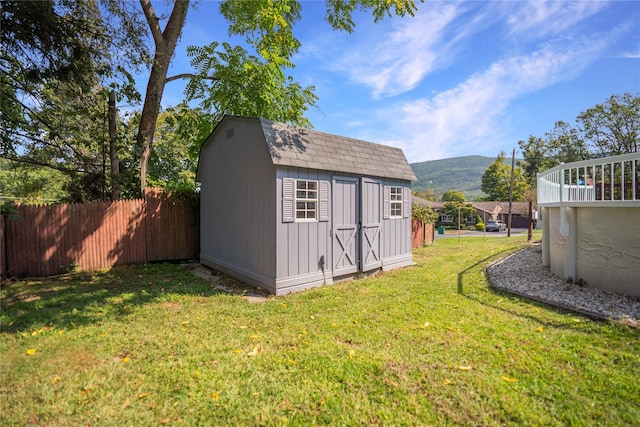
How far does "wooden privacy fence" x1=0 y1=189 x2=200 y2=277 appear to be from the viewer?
684 centimetres

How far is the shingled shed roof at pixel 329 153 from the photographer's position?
5973 mm

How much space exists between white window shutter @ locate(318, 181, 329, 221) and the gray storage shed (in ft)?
0.07

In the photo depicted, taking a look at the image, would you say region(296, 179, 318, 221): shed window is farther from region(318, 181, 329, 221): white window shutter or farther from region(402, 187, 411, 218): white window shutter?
region(402, 187, 411, 218): white window shutter

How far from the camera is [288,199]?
588cm

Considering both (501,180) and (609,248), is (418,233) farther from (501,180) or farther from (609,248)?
(501,180)

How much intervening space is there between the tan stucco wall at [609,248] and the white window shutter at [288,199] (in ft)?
18.1

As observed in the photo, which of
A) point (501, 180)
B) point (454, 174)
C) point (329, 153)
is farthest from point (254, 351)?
point (454, 174)

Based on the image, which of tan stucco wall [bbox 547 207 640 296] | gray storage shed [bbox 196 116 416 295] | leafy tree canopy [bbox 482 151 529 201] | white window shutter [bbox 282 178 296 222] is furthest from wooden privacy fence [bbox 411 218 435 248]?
leafy tree canopy [bbox 482 151 529 201]

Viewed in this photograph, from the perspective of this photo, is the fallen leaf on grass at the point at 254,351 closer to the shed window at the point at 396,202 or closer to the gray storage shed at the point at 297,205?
the gray storage shed at the point at 297,205

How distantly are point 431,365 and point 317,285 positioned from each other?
11.7 feet

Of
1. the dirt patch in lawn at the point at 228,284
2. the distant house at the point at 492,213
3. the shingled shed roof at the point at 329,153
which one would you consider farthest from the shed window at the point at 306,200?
the distant house at the point at 492,213

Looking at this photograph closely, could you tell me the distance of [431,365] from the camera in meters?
3.01

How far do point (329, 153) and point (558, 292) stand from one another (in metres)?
5.26

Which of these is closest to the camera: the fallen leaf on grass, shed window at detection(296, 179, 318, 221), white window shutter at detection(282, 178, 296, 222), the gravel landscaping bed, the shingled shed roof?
the fallen leaf on grass
